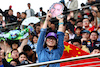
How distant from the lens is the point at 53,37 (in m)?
5.58

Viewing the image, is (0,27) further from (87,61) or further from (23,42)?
(87,61)

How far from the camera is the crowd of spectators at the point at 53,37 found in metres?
5.53

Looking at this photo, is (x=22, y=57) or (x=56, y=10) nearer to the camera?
(x=56, y=10)

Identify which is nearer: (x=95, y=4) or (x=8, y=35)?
(x=8, y=35)

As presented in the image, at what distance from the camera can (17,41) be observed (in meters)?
7.98

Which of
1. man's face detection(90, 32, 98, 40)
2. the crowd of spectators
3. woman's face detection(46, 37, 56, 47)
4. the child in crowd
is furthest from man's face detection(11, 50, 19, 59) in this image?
man's face detection(90, 32, 98, 40)

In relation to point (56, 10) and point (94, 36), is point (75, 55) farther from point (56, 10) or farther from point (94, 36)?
point (94, 36)

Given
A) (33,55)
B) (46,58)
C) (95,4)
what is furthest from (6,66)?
(95,4)

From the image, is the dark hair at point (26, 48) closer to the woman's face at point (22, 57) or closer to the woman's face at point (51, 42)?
the woman's face at point (22, 57)

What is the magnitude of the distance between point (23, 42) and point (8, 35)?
0.60 meters

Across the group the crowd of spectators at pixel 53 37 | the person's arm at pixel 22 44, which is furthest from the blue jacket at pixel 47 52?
the person's arm at pixel 22 44

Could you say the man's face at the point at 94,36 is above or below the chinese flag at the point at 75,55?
above

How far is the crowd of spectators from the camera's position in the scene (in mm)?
5527

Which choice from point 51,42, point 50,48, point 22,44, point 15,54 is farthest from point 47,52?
point 22,44
